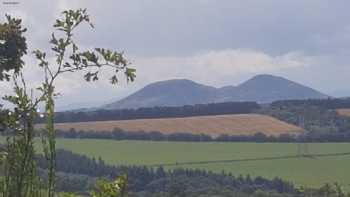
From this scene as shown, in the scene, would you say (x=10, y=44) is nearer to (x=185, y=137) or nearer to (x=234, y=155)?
(x=234, y=155)

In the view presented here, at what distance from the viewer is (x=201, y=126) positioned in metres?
114

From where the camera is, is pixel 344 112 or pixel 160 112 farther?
pixel 344 112

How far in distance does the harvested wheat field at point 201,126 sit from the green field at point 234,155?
14.2ft

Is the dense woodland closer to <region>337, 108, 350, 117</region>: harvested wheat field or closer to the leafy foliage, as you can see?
<region>337, 108, 350, 117</region>: harvested wheat field

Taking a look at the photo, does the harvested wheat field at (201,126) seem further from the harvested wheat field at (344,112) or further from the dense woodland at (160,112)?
the harvested wheat field at (344,112)

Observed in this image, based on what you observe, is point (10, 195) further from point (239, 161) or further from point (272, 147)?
point (272, 147)

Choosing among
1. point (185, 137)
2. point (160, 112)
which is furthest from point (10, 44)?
point (160, 112)

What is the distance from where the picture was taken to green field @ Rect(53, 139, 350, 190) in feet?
272

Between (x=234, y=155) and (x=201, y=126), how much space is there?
18.0 metres

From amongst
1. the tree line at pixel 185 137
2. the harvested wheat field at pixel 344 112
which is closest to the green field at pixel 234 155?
the tree line at pixel 185 137

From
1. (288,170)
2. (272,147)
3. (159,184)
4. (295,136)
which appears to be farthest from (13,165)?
(295,136)

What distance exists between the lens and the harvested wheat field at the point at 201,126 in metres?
110

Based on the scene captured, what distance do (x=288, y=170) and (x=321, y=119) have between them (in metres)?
47.8

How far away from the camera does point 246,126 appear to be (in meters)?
113
